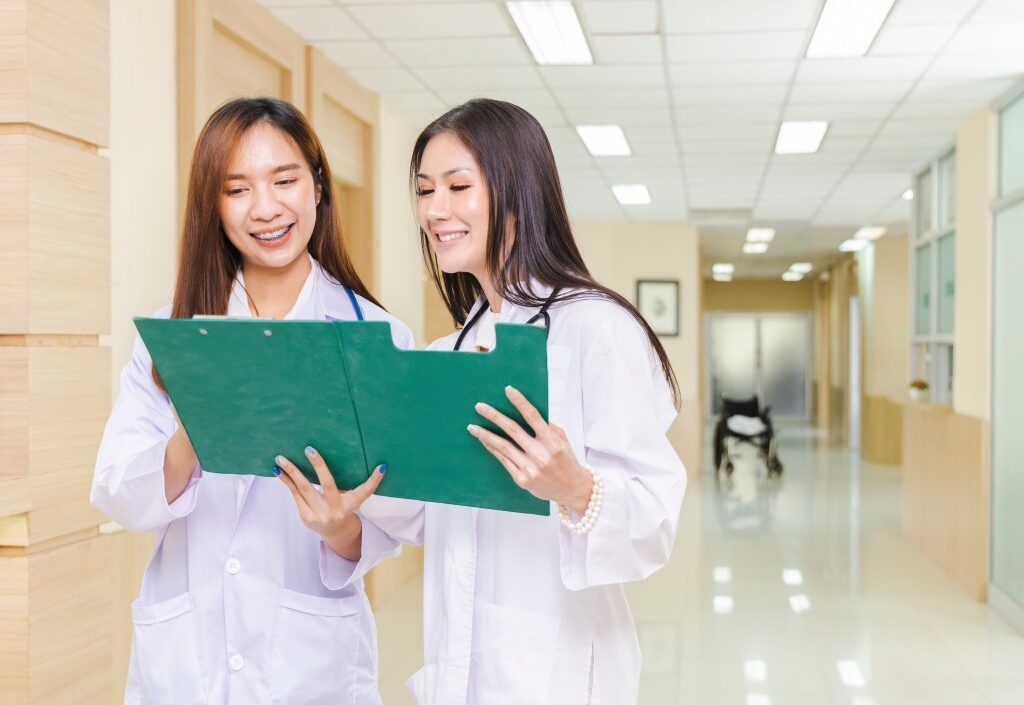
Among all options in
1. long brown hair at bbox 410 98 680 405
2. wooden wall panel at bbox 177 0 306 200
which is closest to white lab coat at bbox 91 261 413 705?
long brown hair at bbox 410 98 680 405

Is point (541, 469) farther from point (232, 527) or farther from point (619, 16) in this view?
point (619, 16)

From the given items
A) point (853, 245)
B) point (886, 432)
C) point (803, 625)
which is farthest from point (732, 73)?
point (853, 245)

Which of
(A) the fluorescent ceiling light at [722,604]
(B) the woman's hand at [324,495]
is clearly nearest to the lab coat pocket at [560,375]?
(B) the woman's hand at [324,495]

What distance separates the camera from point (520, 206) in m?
1.42

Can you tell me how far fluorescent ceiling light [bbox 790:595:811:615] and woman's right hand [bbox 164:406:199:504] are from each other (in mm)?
4937

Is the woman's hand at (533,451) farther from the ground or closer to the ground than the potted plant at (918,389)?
farther from the ground

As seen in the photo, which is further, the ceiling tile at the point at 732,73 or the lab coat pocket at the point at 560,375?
the ceiling tile at the point at 732,73

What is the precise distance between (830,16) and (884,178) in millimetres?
4793

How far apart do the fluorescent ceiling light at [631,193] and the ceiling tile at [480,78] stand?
3.68 meters

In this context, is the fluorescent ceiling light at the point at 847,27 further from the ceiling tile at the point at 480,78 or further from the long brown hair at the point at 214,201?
the long brown hair at the point at 214,201

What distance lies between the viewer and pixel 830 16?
4.59 metres

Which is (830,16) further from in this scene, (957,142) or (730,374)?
(730,374)

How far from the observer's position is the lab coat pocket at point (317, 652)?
155 centimetres

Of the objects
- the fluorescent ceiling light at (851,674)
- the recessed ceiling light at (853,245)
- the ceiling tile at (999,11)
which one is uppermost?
the ceiling tile at (999,11)
